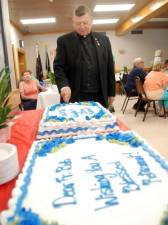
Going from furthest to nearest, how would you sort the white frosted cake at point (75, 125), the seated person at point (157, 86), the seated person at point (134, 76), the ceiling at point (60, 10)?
the ceiling at point (60, 10) < the seated person at point (134, 76) < the seated person at point (157, 86) < the white frosted cake at point (75, 125)

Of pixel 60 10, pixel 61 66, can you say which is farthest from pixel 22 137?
pixel 60 10

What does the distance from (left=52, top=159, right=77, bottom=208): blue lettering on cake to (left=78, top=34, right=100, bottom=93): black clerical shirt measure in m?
1.17

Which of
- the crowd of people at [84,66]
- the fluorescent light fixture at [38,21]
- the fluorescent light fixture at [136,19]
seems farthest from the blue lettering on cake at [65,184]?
the fluorescent light fixture at [38,21]

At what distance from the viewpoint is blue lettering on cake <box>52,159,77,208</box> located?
1.98ft

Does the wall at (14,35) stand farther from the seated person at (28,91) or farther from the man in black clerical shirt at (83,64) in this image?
the man in black clerical shirt at (83,64)

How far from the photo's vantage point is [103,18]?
299 inches

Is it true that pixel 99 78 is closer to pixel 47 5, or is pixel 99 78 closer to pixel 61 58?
pixel 61 58

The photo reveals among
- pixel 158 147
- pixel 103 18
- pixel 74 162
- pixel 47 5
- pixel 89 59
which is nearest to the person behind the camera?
pixel 74 162

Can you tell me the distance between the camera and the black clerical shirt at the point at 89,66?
6.32 feet

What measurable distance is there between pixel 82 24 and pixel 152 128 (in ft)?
8.32

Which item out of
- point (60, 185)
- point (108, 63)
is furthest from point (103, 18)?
point (60, 185)

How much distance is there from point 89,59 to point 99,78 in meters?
0.16

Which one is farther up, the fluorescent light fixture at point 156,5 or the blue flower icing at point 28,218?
the fluorescent light fixture at point 156,5

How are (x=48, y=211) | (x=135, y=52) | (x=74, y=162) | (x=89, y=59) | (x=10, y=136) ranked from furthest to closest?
(x=135, y=52) → (x=89, y=59) → (x=10, y=136) → (x=74, y=162) → (x=48, y=211)
